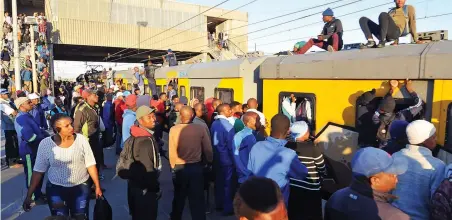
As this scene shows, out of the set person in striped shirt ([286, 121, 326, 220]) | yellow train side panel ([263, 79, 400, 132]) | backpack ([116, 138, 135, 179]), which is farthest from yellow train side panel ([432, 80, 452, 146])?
backpack ([116, 138, 135, 179])

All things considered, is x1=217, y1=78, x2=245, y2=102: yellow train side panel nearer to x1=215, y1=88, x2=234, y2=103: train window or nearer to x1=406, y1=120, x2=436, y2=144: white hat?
x1=215, y1=88, x2=234, y2=103: train window

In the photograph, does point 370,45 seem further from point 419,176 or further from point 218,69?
point 218,69

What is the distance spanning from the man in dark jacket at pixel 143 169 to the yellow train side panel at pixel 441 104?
303 centimetres

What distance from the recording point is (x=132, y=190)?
147 inches

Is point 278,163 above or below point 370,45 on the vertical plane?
below

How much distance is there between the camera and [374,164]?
1.97m

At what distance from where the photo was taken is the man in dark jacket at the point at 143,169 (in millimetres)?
3592

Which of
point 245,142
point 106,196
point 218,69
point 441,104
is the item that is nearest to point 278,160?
point 245,142

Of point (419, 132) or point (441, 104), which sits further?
point (441, 104)

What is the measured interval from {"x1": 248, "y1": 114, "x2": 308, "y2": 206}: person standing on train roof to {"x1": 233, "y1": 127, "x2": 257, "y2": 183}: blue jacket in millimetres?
1003

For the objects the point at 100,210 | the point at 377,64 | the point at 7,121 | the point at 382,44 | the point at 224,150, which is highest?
the point at 382,44

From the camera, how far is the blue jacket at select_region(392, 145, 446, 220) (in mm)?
2311

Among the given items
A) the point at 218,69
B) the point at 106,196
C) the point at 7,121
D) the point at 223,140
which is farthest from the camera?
the point at 218,69

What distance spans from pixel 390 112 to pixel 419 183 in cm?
153
